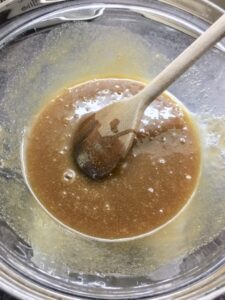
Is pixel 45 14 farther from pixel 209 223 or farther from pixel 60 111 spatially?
pixel 209 223

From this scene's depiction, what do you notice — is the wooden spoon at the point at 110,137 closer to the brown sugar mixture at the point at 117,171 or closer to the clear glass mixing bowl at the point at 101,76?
the brown sugar mixture at the point at 117,171

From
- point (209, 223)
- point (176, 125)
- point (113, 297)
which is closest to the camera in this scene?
point (113, 297)

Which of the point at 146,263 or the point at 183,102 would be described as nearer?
the point at 146,263

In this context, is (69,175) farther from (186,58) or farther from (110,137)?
(186,58)

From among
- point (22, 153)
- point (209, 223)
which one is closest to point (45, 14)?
point (22, 153)

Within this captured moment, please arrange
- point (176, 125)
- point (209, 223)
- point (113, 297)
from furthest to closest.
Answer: point (176, 125) → point (209, 223) → point (113, 297)

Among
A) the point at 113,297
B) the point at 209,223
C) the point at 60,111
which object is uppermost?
the point at 60,111

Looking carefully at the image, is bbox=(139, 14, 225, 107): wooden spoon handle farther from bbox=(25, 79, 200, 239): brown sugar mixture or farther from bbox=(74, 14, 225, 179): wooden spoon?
bbox=(25, 79, 200, 239): brown sugar mixture

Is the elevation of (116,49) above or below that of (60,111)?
above
